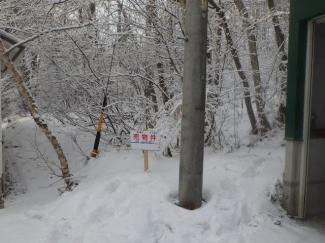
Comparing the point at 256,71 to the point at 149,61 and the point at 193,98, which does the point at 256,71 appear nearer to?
the point at 149,61

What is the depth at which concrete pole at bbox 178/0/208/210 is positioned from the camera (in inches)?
158

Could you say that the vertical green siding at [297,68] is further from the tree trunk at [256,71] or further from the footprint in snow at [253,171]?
the tree trunk at [256,71]

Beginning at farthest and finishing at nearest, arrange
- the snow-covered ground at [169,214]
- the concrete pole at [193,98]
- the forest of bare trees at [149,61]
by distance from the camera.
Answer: the forest of bare trees at [149,61]
the concrete pole at [193,98]
the snow-covered ground at [169,214]

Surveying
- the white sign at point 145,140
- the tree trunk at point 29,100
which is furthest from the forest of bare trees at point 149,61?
the white sign at point 145,140

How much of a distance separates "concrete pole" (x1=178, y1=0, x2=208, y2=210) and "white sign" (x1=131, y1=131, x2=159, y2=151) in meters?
1.02

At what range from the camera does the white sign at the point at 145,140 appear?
5090mm

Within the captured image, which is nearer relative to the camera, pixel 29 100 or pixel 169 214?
pixel 169 214

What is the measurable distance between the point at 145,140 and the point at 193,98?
139 cm

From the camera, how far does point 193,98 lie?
4035mm

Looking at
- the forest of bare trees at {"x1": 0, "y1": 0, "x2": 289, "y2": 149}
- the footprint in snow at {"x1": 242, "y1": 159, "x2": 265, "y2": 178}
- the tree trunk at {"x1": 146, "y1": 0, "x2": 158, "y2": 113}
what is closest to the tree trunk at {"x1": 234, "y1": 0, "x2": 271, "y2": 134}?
the forest of bare trees at {"x1": 0, "y1": 0, "x2": 289, "y2": 149}

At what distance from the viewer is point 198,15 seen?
399cm

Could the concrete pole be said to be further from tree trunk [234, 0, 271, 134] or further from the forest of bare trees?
tree trunk [234, 0, 271, 134]

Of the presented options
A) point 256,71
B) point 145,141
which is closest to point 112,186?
point 145,141

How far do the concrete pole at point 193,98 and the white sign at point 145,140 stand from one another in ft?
3.34
